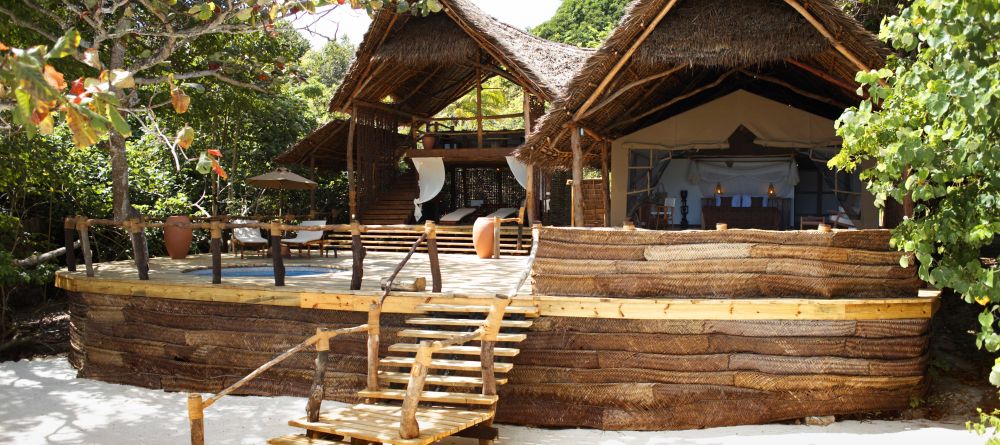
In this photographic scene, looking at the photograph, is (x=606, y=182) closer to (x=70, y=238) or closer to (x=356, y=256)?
(x=356, y=256)

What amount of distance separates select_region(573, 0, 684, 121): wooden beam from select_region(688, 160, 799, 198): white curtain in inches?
148

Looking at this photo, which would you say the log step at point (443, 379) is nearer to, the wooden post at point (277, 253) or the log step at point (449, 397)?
the log step at point (449, 397)

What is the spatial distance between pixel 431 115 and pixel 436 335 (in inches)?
441

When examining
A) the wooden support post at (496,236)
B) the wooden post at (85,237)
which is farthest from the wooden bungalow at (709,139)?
the wooden post at (85,237)

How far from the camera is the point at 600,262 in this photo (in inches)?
266

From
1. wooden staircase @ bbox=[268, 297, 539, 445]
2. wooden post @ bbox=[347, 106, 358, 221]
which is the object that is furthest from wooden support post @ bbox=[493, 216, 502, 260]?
wooden post @ bbox=[347, 106, 358, 221]

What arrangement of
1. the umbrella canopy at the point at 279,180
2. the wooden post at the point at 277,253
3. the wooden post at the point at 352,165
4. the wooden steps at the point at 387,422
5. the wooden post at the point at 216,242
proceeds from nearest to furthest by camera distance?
1. the wooden steps at the point at 387,422
2. the wooden post at the point at 277,253
3. the wooden post at the point at 216,242
4. the umbrella canopy at the point at 279,180
5. the wooden post at the point at 352,165

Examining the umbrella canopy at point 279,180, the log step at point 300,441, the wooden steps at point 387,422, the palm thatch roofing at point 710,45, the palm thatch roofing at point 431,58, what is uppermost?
the palm thatch roofing at point 431,58

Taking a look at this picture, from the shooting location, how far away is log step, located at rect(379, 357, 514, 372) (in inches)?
237

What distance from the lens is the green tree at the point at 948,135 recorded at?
4.49 m

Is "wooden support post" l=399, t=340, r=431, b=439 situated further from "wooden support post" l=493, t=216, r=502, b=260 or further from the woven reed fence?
"wooden support post" l=493, t=216, r=502, b=260

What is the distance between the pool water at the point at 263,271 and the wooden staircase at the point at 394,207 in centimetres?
464

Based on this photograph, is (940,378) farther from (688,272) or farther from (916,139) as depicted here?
(916,139)

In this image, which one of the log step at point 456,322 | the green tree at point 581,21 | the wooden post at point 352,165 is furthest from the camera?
the green tree at point 581,21
